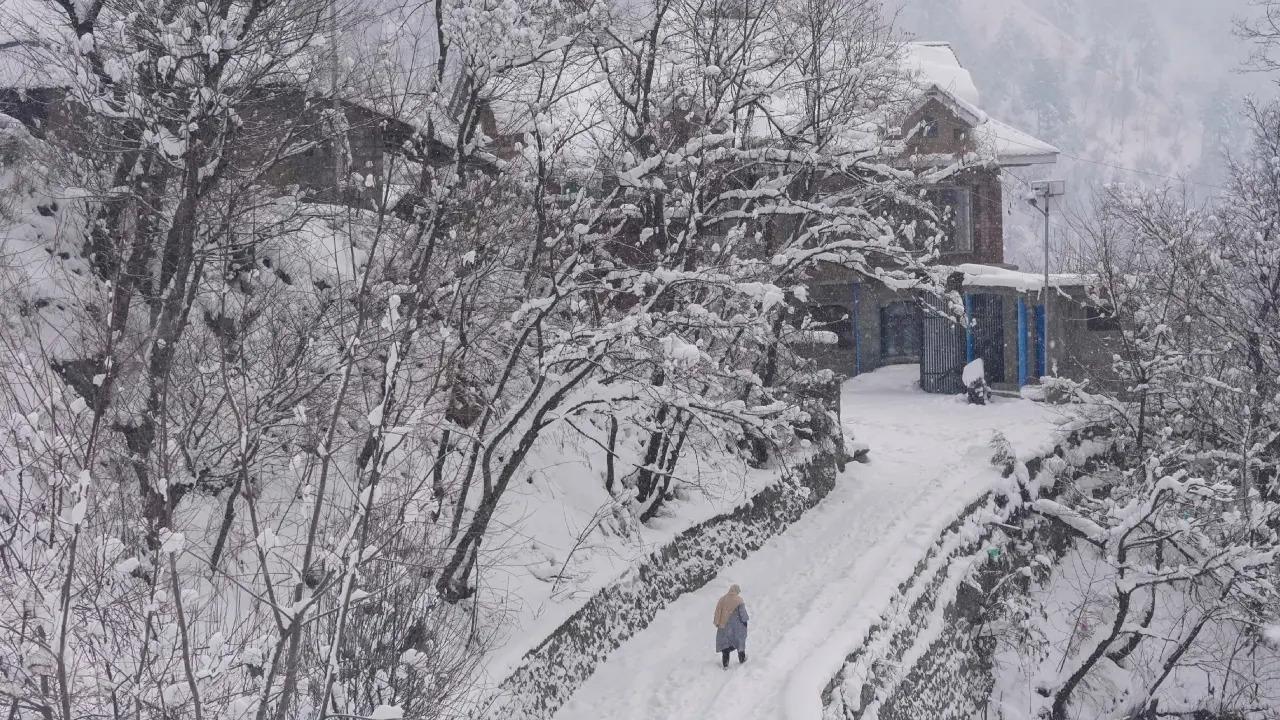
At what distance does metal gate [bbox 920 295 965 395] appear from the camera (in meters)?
27.0

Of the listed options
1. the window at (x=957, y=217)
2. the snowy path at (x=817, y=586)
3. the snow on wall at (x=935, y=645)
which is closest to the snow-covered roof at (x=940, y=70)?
the window at (x=957, y=217)

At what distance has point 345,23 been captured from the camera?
1072 centimetres

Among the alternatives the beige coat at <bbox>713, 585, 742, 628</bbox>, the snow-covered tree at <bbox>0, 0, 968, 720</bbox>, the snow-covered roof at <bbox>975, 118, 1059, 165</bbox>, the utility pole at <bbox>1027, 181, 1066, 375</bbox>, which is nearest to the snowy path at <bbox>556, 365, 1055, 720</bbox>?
the beige coat at <bbox>713, 585, 742, 628</bbox>

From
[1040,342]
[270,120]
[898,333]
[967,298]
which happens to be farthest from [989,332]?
[270,120]

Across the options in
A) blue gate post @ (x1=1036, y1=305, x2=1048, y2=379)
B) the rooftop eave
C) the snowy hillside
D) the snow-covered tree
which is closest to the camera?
the snow-covered tree

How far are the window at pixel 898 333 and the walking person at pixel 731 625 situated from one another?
67.1 feet

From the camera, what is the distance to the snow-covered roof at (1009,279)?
25.5 m

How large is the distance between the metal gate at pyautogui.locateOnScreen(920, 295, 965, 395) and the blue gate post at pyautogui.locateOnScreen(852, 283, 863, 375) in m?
2.43

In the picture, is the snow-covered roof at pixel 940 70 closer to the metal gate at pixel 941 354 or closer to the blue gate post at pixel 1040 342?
the blue gate post at pixel 1040 342

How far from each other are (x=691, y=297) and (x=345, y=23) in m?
5.61

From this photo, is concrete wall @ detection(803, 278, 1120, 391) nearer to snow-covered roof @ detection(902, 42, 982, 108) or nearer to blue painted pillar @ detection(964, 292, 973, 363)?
blue painted pillar @ detection(964, 292, 973, 363)

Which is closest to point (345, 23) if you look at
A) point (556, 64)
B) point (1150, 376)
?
point (556, 64)

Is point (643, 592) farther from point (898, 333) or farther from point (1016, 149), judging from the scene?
point (1016, 149)

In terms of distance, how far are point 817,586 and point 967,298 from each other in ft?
49.0
